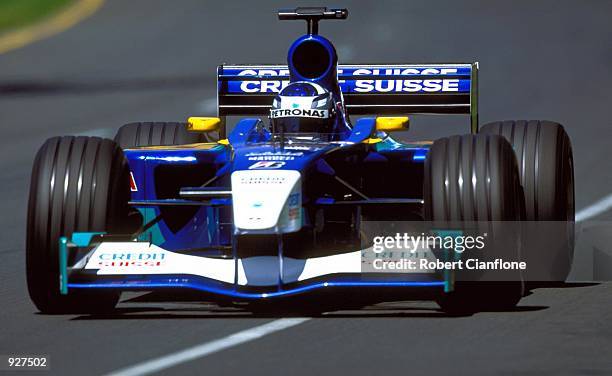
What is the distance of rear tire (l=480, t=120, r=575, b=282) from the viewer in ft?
42.3

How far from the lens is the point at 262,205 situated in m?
11.2

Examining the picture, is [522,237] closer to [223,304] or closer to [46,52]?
[223,304]

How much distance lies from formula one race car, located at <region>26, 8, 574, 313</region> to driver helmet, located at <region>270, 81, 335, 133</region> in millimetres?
11

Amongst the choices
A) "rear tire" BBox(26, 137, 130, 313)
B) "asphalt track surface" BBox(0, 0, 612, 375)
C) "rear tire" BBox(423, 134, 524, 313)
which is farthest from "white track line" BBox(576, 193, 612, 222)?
"rear tire" BBox(26, 137, 130, 313)

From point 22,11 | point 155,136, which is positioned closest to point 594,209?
point 155,136

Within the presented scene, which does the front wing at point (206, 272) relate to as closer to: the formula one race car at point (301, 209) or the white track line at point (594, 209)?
the formula one race car at point (301, 209)

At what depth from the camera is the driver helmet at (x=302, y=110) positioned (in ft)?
43.1

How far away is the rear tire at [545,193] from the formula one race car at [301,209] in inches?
0.4

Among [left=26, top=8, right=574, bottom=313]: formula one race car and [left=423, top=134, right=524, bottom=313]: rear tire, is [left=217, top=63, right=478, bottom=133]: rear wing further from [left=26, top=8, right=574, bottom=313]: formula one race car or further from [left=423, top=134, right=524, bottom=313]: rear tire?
[left=423, top=134, right=524, bottom=313]: rear tire

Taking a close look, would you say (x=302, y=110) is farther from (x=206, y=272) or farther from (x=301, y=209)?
(x=206, y=272)

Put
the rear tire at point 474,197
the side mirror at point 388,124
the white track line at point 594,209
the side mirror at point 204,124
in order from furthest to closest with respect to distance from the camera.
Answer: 1. the white track line at point 594,209
2. the side mirror at point 204,124
3. the side mirror at point 388,124
4. the rear tire at point 474,197

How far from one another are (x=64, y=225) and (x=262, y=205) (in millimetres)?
1275

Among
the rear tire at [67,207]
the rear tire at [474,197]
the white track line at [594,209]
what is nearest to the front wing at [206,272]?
the rear tire at [67,207]

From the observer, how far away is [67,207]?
11.6 m
